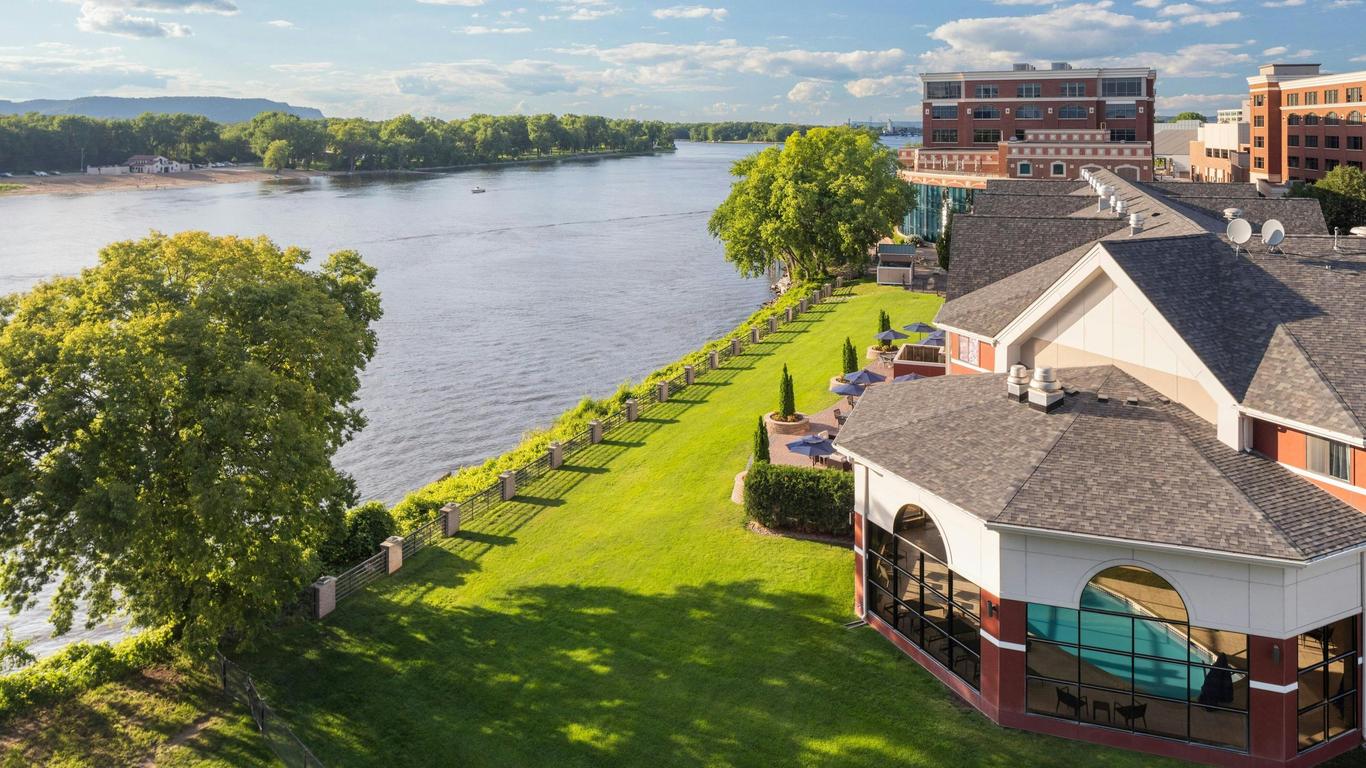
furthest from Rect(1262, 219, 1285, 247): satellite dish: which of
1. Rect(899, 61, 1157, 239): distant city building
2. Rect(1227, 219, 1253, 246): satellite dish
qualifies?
Rect(899, 61, 1157, 239): distant city building

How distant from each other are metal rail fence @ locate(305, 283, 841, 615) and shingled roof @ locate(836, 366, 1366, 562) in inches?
608

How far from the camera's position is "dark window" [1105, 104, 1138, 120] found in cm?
10969

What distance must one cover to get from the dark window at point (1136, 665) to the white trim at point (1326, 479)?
3500 mm

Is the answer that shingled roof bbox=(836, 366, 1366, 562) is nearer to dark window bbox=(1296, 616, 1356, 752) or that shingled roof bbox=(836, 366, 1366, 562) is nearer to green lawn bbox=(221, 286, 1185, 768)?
dark window bbox=(1296, 616, 1356, 752)

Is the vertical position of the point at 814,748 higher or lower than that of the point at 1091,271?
lower

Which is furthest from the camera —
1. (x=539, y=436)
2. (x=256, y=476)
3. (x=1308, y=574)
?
(x=539, y=436)

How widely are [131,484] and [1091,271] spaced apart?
23.5m

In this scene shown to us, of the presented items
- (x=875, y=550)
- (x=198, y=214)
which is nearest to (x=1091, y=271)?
(x=875, y=550)

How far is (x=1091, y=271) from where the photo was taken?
976 inches

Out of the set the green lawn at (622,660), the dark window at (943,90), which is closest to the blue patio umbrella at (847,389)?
the green lawn at (622,660)

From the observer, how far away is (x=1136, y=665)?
2080cm

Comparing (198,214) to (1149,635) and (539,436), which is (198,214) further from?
(1149,635)

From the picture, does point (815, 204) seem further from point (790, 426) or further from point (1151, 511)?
point (1151, 511)

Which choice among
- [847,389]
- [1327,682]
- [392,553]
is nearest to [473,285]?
[847,389]
